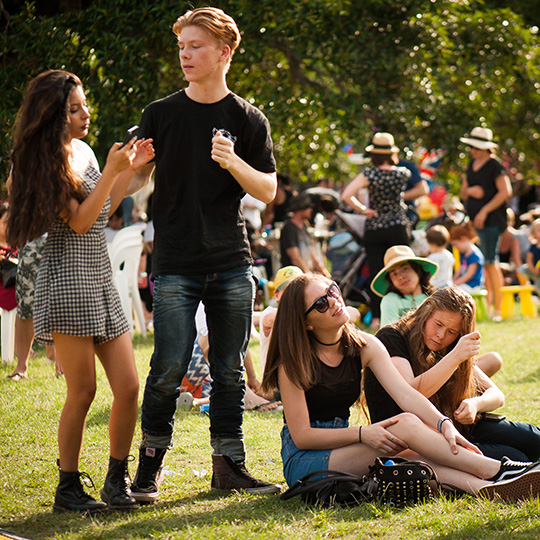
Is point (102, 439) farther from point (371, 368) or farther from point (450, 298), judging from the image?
point (450, 298)

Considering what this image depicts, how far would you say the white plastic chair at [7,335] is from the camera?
807cm

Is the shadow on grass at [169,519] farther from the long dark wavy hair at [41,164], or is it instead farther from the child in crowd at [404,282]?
the child in crowd at [404,282]

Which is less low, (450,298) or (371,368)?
A: (450,298)

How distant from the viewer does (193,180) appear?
3.99 metres

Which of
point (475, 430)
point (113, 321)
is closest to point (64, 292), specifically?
point (113, 321)

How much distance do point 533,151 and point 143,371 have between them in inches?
478

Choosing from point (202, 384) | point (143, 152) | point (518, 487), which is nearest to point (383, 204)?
point (202, 384)

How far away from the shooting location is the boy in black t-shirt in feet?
13.1

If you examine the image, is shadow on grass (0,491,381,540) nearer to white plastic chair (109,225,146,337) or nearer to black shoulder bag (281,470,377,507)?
black shoulder bag (281,470,377,507)

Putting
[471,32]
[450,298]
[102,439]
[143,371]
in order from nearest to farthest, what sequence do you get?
[450,298] < [102,439] < [143,371] < [471,32]

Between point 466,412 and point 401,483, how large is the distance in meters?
0.68

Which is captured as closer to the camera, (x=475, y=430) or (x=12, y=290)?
(x=475, y=430)

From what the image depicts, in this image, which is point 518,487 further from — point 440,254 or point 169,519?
point 440,254

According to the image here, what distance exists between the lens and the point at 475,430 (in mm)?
4602
